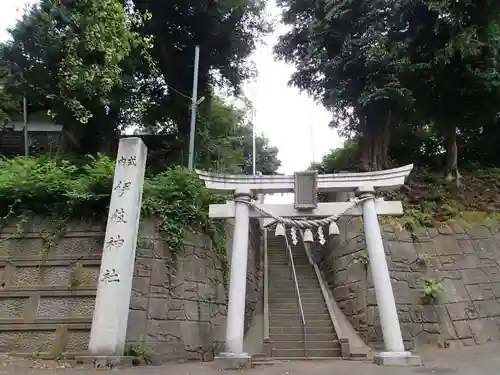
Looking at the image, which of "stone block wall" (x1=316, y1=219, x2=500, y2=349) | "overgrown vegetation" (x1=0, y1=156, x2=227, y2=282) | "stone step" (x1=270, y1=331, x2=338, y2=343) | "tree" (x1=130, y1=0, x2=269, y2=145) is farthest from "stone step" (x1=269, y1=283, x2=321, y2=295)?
"tree" (x1=130, y1=0, x2=269, y2=145)

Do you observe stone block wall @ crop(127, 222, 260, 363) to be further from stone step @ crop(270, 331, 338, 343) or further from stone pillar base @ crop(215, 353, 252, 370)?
stone pillar base @ crop(215, 353, 252, 370)

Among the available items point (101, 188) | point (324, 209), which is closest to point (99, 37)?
point (101, 188)

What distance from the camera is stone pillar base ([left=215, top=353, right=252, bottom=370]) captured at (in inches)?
258

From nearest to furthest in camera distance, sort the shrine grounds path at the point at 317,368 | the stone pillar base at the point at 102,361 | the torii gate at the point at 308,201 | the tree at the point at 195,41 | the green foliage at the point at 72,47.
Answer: the shrine grounds path at the point at 317,368, the stone pillar base at the point at 102,361, the torii gate at the point at 308,201, the green foliage at the point at 72,47, the tree at the point at 195,41

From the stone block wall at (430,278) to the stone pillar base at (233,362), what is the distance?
3839mm

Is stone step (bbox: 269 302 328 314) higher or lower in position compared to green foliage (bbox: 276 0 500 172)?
lower

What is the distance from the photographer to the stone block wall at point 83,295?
728cm

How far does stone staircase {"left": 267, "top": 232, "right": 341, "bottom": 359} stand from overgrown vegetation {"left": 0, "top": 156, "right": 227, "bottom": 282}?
2972mm

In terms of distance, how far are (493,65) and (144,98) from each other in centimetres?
1197

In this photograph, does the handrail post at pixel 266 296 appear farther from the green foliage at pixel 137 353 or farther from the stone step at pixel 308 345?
the green foliage at pixel 137 353

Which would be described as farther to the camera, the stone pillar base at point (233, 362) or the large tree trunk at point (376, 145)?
the large tree trunk at point (376, 145)

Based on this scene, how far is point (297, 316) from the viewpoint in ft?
32.5

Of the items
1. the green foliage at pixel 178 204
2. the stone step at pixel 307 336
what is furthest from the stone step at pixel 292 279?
the green foliage at pixel 178 204

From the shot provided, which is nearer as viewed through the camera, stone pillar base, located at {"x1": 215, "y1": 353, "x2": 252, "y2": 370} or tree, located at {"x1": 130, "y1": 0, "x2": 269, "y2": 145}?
stone pillar base, located at {"x1": 215, "y1": 353, "x2": 252, "y2": 370}
